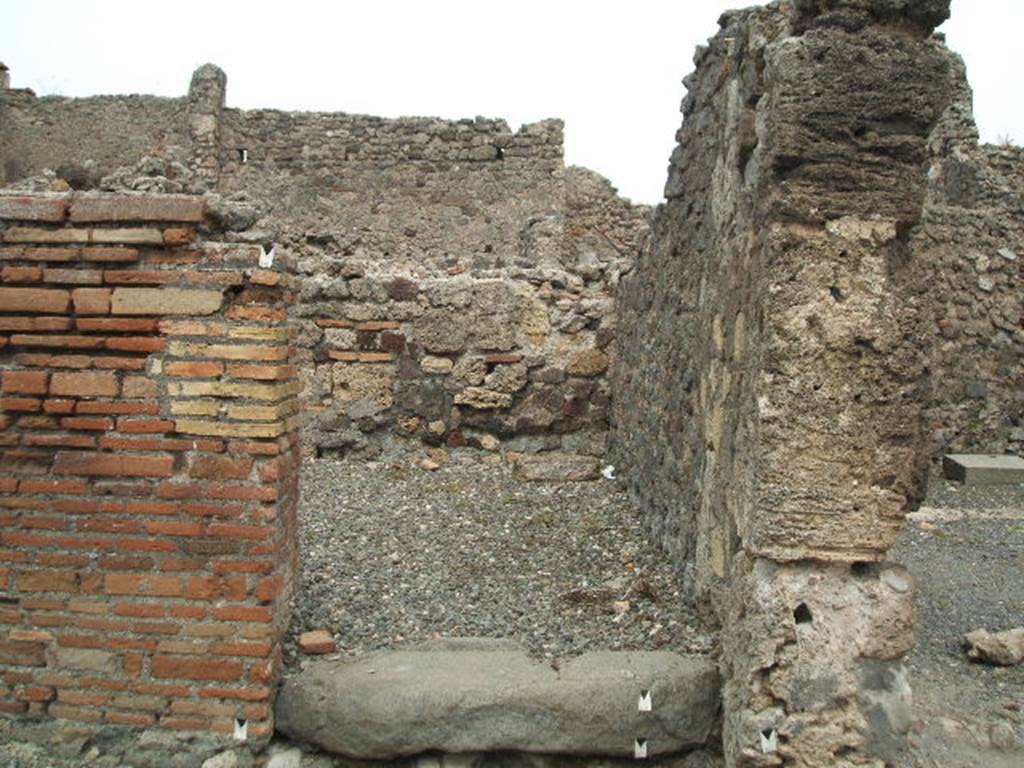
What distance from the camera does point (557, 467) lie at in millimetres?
6590

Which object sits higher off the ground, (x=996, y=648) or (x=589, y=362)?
(x=589, y=362)

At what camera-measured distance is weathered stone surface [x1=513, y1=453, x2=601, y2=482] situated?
6453 mm

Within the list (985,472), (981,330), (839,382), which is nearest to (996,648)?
(839,382)

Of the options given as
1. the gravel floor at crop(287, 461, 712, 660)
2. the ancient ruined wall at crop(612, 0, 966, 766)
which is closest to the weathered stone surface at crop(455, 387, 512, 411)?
the gravel floor at crop(287, 461, 712, 660)

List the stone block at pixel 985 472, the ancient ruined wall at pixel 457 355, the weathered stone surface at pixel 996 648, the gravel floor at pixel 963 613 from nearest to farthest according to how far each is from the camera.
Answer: the gravel floor at pixel 963 613 < the weathered stone surface at pixel 996 648 < the ancient ruined wall at pixel 457 355 < the stone block at pixel 985 472

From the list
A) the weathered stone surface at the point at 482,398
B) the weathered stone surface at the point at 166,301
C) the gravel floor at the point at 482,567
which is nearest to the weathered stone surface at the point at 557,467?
the gravel floor at the point at 482,567

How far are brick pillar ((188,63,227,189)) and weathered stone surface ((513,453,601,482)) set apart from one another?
838cm

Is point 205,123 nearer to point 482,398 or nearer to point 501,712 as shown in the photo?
point 482,398

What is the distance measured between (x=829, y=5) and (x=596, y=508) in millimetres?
3544

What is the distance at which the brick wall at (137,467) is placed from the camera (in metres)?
3.13

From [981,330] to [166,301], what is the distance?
8861 mm

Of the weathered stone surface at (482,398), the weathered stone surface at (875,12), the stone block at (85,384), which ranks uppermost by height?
the weathered stone surface at (875,12)

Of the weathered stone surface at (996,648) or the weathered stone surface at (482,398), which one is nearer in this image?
the weathered stone surface at (996,648)

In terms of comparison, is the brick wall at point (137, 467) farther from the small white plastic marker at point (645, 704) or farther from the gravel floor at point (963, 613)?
the gravel floor at point (963, 613)
